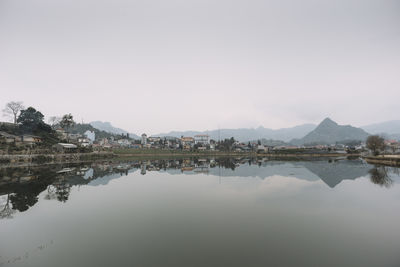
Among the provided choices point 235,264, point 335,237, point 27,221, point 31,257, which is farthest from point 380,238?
point 27,221

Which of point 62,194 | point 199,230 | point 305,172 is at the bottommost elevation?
point 305,172

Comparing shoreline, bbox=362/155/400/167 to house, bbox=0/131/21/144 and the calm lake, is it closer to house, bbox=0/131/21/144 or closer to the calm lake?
the calm lake

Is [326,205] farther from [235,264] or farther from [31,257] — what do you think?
[31,257]

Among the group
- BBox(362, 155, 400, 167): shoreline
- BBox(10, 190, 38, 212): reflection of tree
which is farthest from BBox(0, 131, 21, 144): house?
BBox(362, 155, 400, 167): shoreline

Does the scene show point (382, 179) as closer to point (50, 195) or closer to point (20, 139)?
point (50, 195)

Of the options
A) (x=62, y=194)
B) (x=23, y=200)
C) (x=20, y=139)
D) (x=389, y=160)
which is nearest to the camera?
(x=23, y=200)

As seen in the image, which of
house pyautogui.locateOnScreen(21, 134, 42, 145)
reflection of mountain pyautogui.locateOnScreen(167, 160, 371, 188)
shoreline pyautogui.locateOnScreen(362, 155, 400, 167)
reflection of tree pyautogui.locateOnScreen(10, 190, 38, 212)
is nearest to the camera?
reflection of tree pyautogui.locateOnScreen(10, 190, 38, 212)

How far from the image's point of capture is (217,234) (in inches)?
404

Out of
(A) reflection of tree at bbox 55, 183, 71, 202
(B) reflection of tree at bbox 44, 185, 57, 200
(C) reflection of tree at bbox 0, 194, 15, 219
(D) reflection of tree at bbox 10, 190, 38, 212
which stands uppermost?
(C) reflection of tree at bbox 0, 194, 15, 219

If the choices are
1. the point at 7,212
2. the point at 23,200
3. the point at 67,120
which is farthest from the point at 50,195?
the point at 67,120

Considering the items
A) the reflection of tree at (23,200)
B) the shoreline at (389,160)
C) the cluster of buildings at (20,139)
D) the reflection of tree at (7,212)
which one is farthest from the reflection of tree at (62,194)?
the shoreline at (389,160)

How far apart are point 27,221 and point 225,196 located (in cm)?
1500

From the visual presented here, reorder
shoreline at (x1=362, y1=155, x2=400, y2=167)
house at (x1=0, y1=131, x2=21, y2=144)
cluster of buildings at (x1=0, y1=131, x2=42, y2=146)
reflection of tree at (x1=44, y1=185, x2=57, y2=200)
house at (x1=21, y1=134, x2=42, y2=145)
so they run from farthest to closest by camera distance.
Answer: house at (x1=21, y1=134, x2=42, y2=145), cluster of buildings at (x1=0, y1=131, x2=42, y2=146), house at (x1=0, y1=131, x2=21, y2=144), shoreline at (x1=362, y1=155, x2=400, y2=167), reflection of tree at (x1=44, y1=185, x2=57, y2=200)

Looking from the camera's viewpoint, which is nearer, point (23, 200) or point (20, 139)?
point (23, 200)
